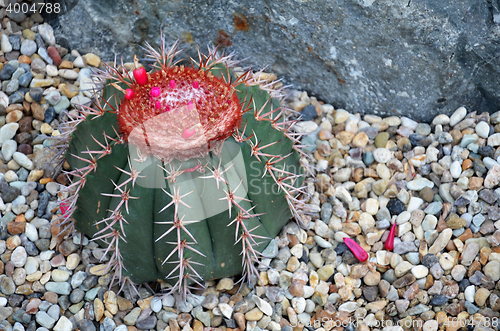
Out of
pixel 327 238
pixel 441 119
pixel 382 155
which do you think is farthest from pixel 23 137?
pixel 441 119

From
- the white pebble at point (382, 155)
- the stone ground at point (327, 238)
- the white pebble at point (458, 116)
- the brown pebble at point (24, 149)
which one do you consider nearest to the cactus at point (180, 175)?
the stone ground at point (327, 238)

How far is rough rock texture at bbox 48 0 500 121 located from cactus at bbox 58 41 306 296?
701 mm

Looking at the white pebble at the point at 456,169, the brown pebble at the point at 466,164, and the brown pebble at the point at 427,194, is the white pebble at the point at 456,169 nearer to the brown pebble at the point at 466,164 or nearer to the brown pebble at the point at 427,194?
the brown pebble at the point at 466,164

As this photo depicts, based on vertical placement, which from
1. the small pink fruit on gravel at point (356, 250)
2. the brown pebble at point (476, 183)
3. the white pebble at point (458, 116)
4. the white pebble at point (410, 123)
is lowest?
the small pink fruit on gravel at point (356, 250)

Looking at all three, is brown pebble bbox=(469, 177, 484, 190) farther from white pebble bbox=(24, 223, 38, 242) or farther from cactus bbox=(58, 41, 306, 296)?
white pebble bbox=(24, 223, 38, 242)

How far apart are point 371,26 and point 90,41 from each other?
159 centimetres

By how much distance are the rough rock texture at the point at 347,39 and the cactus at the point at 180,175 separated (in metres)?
0.70

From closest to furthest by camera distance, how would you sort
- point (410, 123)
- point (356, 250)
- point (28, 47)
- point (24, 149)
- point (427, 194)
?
point (356, 250) < point (427, 194) < point (24, 149) < point (410, 123) < point (28, 47)

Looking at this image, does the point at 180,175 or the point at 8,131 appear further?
the point at 8,131

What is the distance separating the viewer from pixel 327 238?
238 centimetres

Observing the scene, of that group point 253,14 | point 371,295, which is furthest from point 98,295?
point 253,14

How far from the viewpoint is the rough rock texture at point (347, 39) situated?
7.84 feet

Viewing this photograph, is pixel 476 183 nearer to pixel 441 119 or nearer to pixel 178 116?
pixel 441 119

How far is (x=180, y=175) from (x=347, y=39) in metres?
1.29
